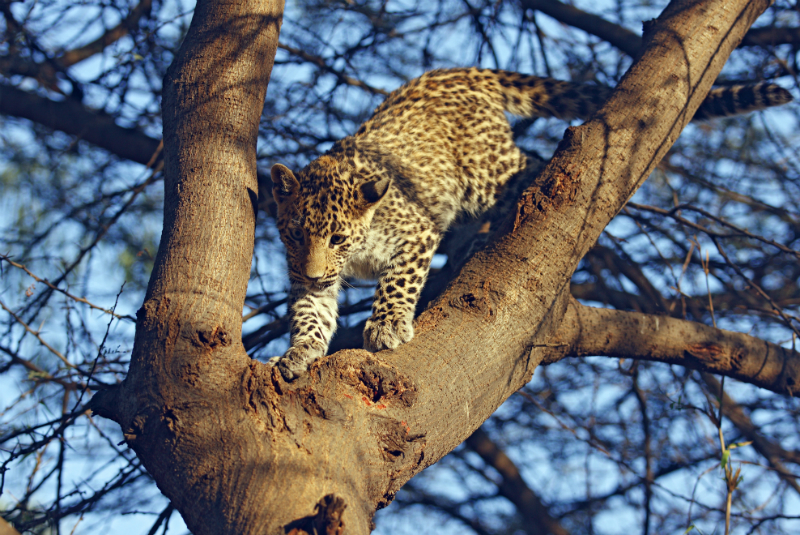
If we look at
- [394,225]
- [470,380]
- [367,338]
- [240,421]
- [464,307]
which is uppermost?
[394,225]

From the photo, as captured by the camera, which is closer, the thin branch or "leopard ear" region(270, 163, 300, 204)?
"leopard ear" region(270, 163, 300, 204)

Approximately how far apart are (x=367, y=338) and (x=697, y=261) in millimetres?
3093

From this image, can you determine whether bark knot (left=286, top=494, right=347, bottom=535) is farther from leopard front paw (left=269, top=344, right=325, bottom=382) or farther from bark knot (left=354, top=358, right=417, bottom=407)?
leopard front paw (left=269, top=344, right=325, bottom=382)

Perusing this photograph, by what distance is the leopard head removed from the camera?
11.9 ft

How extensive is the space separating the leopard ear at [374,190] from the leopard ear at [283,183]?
1.32 ft

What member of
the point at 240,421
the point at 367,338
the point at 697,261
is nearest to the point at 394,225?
the point at 367,338

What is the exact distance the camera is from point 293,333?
355 cm

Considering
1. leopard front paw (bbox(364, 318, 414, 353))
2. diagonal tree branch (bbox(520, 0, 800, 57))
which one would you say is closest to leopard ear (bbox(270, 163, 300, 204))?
leopard front paw (bbox(364, 318, 414, 353))

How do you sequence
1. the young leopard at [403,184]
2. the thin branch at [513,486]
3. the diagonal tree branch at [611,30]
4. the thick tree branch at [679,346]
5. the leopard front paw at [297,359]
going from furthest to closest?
the thin branch at [513,486], the diagonal tree branch at [611,30], the young leopard at [403,184], the thick tree branch at [679,346], the leopard front paw at [297,359]

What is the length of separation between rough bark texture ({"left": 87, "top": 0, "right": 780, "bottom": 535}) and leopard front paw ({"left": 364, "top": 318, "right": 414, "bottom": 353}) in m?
0.60

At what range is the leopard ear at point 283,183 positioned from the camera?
147 inches

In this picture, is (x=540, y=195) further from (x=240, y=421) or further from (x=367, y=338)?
(x=240, y=421)

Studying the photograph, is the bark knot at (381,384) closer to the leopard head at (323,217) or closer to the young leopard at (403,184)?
the young leopard at (403,184)

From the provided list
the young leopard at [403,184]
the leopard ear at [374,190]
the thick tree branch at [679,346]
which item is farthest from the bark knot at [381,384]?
the leopard ear at [374,190]
